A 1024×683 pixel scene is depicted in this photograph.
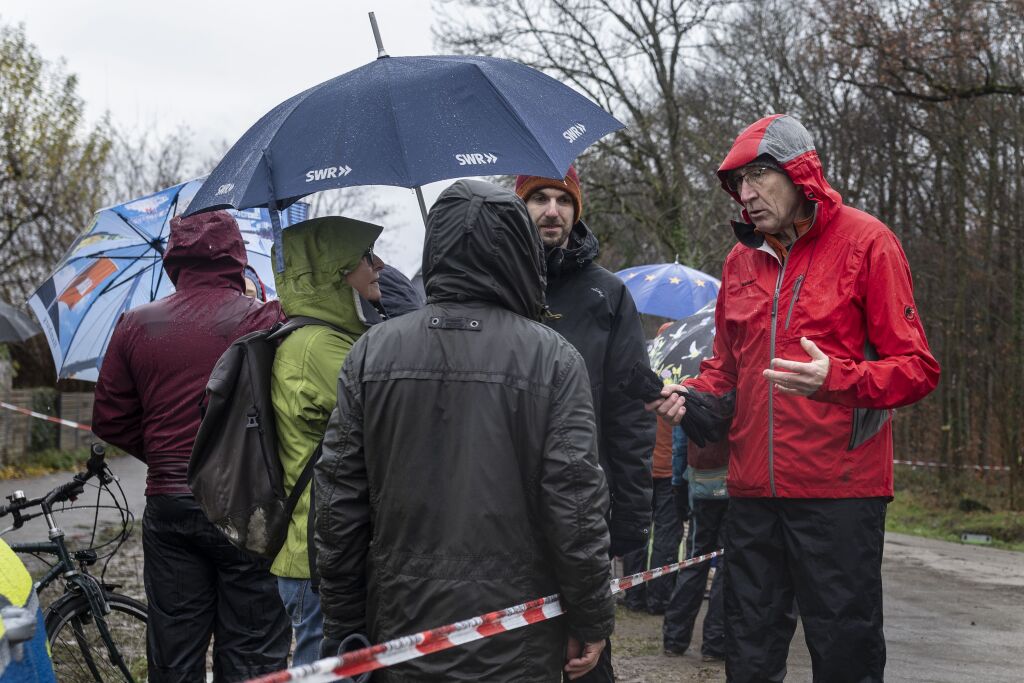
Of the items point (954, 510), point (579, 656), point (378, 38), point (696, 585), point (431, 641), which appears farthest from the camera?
point (954, 510)

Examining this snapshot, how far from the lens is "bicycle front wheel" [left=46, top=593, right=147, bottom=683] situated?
16.2 ft

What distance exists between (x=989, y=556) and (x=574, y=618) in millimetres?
10944

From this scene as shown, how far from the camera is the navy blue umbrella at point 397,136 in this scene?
3619 mm

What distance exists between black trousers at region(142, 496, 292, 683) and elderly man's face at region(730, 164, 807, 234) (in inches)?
93.2

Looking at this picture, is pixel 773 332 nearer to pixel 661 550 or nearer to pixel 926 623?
pixel 661 550

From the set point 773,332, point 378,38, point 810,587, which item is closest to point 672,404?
point 773,332

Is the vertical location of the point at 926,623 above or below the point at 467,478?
below

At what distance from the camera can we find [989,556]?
1248 cm

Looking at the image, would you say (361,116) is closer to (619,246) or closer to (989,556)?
(989,556)

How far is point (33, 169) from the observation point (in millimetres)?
20141

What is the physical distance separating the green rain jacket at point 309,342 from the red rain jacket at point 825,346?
1.33 m

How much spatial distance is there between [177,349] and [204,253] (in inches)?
16.1

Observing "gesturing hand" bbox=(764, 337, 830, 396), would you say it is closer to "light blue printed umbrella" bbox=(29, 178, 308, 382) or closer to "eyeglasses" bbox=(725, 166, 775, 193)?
"eyeglasses" bbox=(725, 166, 775, 193)

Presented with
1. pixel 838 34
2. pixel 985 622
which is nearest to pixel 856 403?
pixel 985 622
